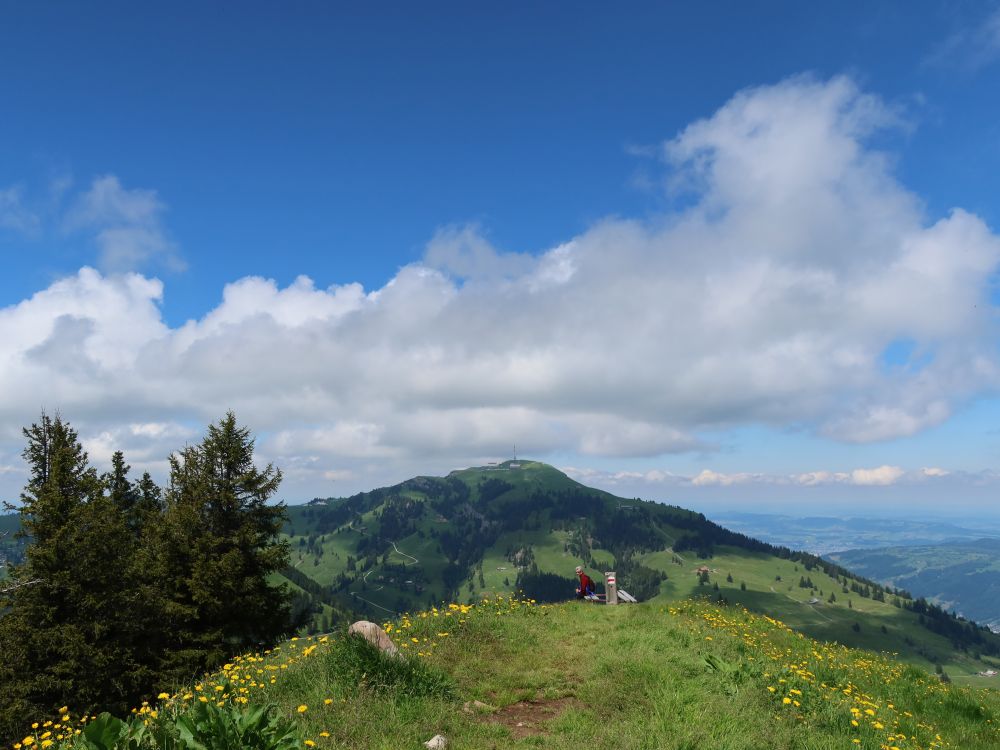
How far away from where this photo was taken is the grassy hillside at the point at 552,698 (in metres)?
8.54

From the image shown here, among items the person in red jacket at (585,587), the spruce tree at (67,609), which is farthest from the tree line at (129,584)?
the person in red jacket at (585,587)

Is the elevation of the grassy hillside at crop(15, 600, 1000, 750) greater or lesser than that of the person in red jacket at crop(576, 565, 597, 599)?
greater

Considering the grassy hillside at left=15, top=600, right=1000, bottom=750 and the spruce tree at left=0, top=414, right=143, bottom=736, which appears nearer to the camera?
the grassy hillside at left=15, top=600, right=1000, bottom=750

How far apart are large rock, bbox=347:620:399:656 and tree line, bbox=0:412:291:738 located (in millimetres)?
16412

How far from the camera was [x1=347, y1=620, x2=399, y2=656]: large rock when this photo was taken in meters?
11.4

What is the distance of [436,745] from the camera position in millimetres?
8586

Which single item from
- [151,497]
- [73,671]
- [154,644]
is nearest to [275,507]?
[154,644]

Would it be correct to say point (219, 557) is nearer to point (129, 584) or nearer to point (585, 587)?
point (129, 584)

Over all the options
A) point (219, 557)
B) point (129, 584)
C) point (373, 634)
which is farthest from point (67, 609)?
point (373, 634)

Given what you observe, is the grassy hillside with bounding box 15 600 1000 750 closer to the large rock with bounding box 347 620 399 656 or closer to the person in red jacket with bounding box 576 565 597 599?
the large rock with bounding box 347 620 399 656

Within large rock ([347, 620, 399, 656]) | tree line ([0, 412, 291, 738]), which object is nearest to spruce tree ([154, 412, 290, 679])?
tree line ([0, 412, 291, 738])

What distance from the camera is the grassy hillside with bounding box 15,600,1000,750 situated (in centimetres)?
854

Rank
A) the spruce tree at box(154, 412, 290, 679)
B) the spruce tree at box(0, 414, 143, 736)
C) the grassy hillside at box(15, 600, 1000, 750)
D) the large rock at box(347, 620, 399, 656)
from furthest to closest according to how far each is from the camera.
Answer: the spruce tree at box(154, 412, 290, 679) → the spruce tree at box(0, 414, 143, 736) → the large rock at box(347, 620, 399, 656) → the grassy hillside at box(15, 600, 1000, 750)

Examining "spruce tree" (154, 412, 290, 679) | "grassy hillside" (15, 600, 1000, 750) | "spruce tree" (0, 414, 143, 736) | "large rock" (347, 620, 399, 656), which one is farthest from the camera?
"spruce tree" (154, 412, 290, 679)
